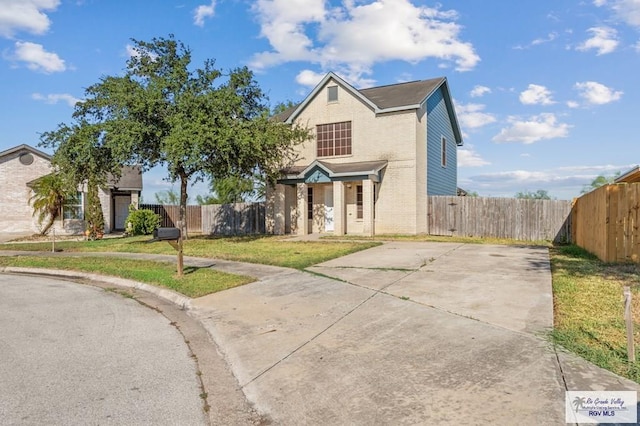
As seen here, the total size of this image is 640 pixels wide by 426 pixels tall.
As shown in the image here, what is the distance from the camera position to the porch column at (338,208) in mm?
21016

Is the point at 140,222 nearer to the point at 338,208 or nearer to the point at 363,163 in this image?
the point at 338,208

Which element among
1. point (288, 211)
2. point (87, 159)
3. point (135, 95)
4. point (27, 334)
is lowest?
point (27, 334)

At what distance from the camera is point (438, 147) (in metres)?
24.3

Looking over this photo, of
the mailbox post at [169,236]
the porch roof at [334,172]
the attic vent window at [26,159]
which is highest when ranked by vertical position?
the attic vent window at [26,159]

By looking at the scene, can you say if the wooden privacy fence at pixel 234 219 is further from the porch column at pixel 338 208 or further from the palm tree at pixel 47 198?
the palm tree at pixel 47 198

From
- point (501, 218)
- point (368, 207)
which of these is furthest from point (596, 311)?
point (501, 218)

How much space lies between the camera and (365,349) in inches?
194

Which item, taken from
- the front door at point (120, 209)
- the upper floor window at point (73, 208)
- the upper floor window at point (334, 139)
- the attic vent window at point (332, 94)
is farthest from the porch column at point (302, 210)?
the front door at point (120, 209)

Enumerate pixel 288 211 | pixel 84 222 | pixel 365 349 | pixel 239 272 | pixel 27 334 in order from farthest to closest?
pixel 84 222, pixel 288 211, pixel 239 272, pixel 27 334, pixel 365 349

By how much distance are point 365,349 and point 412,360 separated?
61 centimetres

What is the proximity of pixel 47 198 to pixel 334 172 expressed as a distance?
1648 cm

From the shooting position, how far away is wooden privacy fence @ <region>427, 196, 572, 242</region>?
19.5m

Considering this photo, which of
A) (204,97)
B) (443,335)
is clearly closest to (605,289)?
(443,335)

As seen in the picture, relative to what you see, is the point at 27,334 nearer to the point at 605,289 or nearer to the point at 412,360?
the point at 412,360
